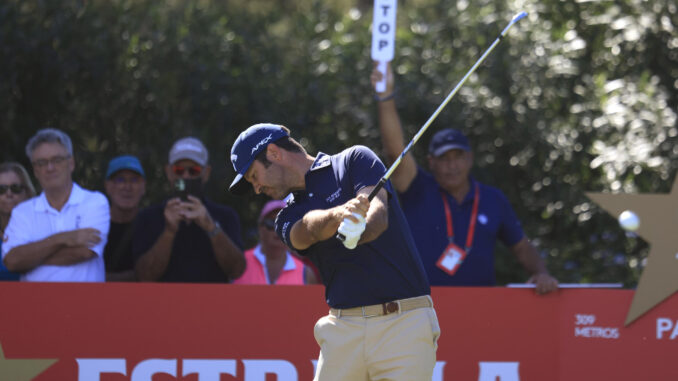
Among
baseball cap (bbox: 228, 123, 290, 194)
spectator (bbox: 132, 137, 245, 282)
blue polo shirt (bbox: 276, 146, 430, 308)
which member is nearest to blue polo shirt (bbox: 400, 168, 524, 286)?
spectator (bbox: 132, 137, 245, 282)

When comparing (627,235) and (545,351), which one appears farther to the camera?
(627,235)

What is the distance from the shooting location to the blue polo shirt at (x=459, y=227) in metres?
6.20

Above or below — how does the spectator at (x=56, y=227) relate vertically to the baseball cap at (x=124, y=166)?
below

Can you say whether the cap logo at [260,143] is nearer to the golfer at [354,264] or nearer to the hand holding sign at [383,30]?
the golfer at [354,264]

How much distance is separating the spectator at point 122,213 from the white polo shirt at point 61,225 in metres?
0.31

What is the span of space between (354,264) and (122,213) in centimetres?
286

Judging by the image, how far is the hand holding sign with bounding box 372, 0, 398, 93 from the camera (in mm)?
6203

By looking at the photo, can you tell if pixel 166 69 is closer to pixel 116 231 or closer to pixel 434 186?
pixel 116 231

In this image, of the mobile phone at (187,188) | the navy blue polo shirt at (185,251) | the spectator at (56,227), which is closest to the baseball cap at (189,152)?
the mobile phone at (187,188)

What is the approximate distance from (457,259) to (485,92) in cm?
330

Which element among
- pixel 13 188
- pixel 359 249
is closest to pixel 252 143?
pixel 359 249

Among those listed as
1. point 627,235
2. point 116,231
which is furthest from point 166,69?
point 627,235

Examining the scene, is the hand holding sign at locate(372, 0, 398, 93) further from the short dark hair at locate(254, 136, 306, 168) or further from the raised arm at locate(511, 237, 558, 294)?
the short dark hair at locate(254, 136, 306, 168)

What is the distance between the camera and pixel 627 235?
349 inches
